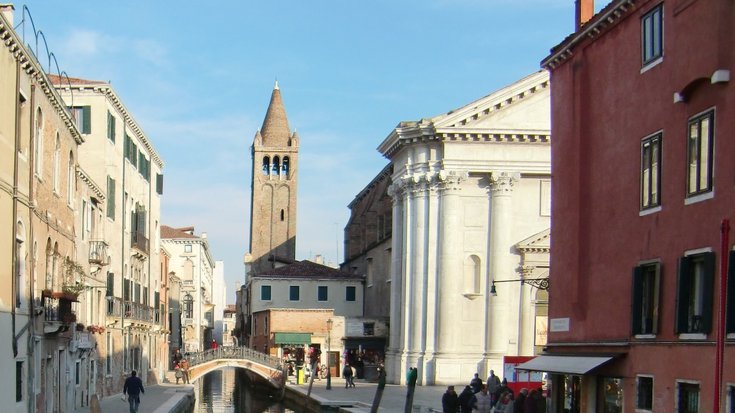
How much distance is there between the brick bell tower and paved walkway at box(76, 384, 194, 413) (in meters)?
51.5

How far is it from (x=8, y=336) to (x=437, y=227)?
30269 mm

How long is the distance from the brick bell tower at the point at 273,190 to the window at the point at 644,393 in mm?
77214

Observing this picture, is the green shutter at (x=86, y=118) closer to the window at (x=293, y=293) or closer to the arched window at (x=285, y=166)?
the window at (x=293, y=293)

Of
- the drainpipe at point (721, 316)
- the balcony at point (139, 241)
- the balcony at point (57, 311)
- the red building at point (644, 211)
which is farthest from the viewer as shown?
the balcony at point (139, 241)

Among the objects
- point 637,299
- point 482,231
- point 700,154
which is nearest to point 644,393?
point 637,299

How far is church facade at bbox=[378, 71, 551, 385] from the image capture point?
48.5 metres

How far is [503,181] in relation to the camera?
4838cm

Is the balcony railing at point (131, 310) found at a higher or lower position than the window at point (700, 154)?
lower

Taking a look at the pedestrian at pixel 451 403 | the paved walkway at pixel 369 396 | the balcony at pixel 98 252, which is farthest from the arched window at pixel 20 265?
the paved walkway at pixel 369 396

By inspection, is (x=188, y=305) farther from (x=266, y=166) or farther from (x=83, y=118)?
(x=83, y=118)

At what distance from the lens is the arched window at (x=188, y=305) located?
331ft

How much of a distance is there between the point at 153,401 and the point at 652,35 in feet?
75.0

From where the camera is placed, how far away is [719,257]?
16.4 meters

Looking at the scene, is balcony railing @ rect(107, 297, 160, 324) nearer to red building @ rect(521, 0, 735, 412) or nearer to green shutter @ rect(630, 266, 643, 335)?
red building @ rect(521, 0, 735, 412)
